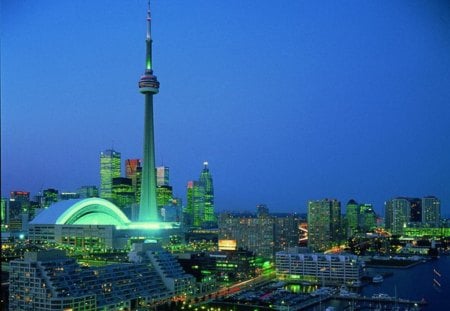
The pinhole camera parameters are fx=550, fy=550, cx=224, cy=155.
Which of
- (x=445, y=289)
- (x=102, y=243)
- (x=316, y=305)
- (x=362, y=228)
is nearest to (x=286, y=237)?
(x=102, y=243)

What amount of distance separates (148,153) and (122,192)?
1204 centimetres

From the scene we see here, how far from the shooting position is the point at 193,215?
37.2 meters

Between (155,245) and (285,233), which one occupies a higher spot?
(155,245)

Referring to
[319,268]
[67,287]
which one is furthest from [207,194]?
[67,287]

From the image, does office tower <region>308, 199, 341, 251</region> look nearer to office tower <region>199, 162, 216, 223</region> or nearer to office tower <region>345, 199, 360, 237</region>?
office tower <region>345, 199, 360, 237</region>

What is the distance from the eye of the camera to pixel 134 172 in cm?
3262

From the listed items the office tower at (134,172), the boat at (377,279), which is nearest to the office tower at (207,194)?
the office tower at (134,172)

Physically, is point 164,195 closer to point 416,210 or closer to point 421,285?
point 416,210

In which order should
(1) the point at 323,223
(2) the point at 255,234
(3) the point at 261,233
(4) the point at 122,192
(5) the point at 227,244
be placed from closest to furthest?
(3) the point at 261,233 → (2) the point at 255,234 → (5) the point at 227,244 → (1) the point at 323,223 → (4) the point at 122,192

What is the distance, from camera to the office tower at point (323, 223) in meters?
22.9

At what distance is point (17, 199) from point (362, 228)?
1862 centimetres

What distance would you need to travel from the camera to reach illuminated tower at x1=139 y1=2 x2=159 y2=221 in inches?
727

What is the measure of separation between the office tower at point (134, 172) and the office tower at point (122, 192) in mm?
974

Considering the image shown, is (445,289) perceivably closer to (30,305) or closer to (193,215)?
(30,305)
